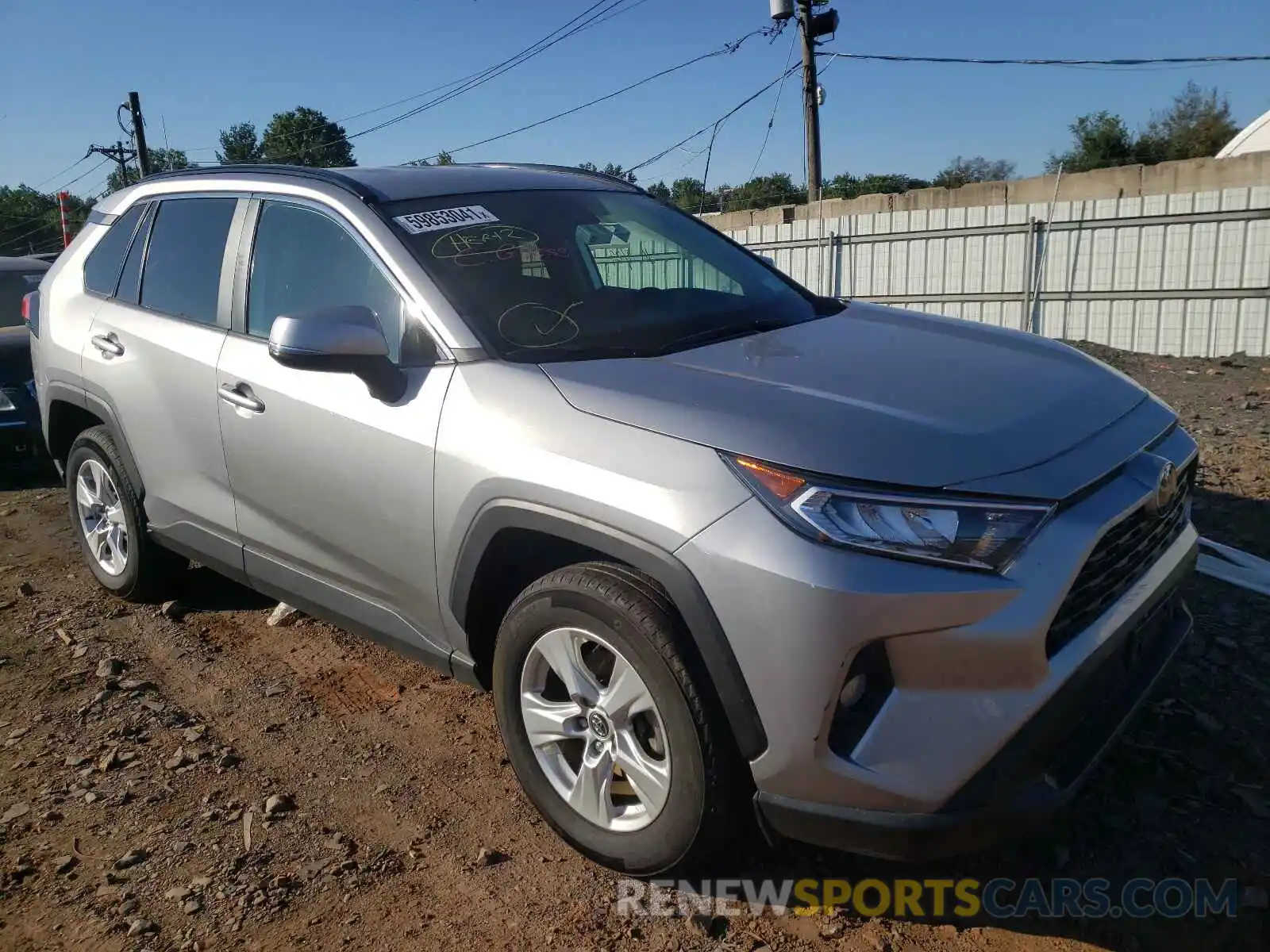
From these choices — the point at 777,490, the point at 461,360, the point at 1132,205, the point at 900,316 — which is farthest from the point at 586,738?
the point at 1132,205

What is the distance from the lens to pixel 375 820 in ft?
9.61

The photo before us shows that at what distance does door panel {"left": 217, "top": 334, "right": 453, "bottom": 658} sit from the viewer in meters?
2.84

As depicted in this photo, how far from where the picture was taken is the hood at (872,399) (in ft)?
7.12

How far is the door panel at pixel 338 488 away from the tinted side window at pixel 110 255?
130 centimetres

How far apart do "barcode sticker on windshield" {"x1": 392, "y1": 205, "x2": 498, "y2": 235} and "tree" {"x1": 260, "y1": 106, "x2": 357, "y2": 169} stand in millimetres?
53786

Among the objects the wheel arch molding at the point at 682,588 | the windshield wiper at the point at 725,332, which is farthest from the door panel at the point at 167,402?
the windshield wiper at the point at 725,332

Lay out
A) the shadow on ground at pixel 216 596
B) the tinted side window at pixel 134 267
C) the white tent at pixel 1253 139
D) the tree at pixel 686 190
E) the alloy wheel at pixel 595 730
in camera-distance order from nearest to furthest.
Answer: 1. the alloy wheel at pixel 595 730
2. the tinted side window at pixel 134 267
3. the shadow on ground at pixel 216 596
4. the white tent at pixel 1253 139
5. the tree at pixel 686 190

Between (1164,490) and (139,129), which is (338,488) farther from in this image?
(139,129)

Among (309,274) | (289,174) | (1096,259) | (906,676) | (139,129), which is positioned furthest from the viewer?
(139,129)

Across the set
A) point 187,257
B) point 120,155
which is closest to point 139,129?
point 120,155

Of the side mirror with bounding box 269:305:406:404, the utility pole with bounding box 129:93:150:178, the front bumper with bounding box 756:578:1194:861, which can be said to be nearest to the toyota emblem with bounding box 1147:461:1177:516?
the front bumper with bounding box 756:578:1194:861

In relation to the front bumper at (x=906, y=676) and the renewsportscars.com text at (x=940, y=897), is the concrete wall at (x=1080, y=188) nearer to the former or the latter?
the renewsportscars.com text at (x=940, y=897)

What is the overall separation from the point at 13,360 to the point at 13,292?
1.09 meters

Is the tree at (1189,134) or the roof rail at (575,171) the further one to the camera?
the tree at (1189,134)
